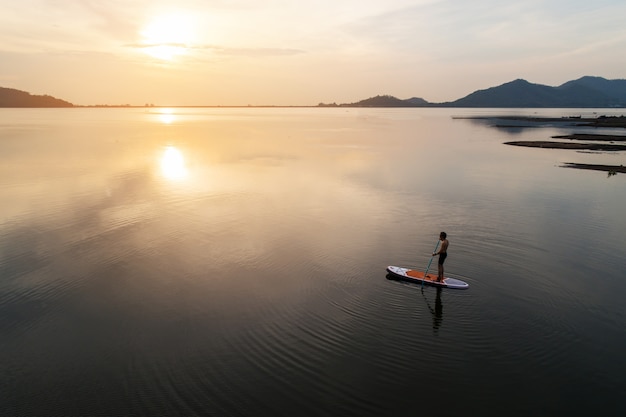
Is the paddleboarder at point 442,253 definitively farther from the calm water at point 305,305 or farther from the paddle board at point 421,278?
the calm water at point 305,305

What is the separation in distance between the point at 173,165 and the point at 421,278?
176 ft

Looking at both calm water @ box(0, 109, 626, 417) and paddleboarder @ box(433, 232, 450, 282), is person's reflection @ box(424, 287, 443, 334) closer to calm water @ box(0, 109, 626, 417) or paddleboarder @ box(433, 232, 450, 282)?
calm water @ box(0, 109, 626, 417)

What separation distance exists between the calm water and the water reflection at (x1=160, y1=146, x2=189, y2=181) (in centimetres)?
1181

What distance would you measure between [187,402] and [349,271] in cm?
1284

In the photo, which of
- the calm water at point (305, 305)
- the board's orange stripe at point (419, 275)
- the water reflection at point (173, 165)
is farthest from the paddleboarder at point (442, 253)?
the water reflection at point (173, 165)

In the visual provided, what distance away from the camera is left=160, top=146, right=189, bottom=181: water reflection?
56094mm

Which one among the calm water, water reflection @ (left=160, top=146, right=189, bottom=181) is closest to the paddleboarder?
the calm water

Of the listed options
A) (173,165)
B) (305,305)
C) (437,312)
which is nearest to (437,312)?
(437,312)

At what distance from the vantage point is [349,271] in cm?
2423

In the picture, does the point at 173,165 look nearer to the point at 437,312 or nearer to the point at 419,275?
the point at 419,275

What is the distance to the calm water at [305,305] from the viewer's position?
14188 mm

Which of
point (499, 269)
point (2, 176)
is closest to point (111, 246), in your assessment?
point (499, 269)

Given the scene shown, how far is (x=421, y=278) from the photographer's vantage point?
74.1ft

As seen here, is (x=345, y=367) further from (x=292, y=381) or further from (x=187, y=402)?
(x=187, y=402)
